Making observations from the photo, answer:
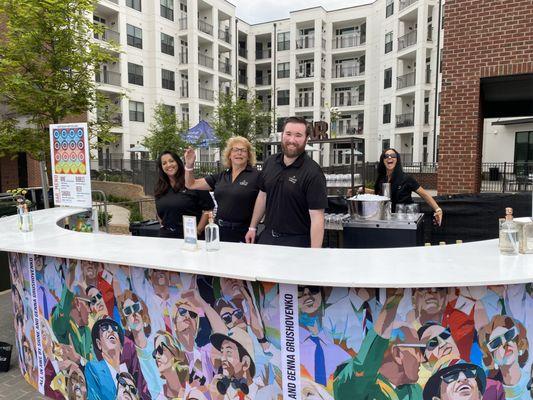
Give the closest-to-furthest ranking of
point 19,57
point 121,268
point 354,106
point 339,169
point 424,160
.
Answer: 1. point 121,268
2. point 19,57
3. point 339,169
4. point 424,160
5. point 354,106

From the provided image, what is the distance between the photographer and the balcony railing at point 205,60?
111ft

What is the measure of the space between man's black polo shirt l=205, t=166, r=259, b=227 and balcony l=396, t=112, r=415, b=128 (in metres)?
30.5

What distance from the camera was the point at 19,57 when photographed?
6801 millimetres

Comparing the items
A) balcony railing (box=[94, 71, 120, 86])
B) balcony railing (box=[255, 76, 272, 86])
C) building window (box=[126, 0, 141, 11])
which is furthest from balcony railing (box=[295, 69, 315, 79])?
balcony railing (box=[94, 71, 120, 86])

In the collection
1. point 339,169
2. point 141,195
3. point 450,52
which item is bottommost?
point 141,195

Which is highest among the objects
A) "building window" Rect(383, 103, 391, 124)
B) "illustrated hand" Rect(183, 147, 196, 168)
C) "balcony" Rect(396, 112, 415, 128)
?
"building window" Rect(383, 103, 391, 124)

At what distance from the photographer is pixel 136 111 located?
2967 cm

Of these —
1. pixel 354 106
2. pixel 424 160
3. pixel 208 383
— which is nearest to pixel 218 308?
pixel 208 383

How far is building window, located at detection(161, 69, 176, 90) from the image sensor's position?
103ft

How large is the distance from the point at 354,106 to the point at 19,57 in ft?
112

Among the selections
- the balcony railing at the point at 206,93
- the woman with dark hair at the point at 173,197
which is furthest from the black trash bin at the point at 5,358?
the balcony railing at the point at 206,93

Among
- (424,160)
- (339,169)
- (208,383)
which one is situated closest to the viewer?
(208,383)

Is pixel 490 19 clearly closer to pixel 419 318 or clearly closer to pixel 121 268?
pixel 419 318

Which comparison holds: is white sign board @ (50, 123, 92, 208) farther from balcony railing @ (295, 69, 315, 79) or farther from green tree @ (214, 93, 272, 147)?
balcony railing @ (295, 69, 315, 79)
